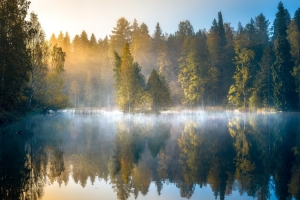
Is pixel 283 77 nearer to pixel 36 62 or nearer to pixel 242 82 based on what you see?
pixel 242 82

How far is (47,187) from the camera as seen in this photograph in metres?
10.9

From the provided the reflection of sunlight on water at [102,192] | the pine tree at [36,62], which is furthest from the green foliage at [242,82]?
the reflection of sunlight on water at [102,192]

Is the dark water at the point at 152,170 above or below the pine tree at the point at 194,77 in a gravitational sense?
below

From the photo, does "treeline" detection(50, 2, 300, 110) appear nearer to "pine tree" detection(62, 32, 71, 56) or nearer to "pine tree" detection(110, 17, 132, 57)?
"pine tree" detection(110, 17, 132, 57)

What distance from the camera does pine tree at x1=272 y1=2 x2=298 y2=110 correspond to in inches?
2125

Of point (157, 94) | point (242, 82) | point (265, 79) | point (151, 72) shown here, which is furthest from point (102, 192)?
point (265, 79)

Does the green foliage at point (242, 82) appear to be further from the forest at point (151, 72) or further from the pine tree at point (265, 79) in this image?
A: the pine tree at point (265, 79)

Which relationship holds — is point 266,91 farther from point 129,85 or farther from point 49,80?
point 49,80

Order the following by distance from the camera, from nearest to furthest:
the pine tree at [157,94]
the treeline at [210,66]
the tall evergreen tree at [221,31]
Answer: the pine tree at [157,94] → the treeline at [210,66] → the tall evergreen tree at [221,31]

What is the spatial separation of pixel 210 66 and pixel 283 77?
56.2 feet

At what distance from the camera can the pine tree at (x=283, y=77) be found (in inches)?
2125

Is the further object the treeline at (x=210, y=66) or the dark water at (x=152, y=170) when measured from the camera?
the treeline at (x=210, y=66)

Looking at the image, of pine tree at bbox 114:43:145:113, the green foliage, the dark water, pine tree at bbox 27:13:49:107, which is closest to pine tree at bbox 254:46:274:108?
the green foliage

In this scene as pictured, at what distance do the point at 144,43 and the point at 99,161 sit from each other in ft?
225
